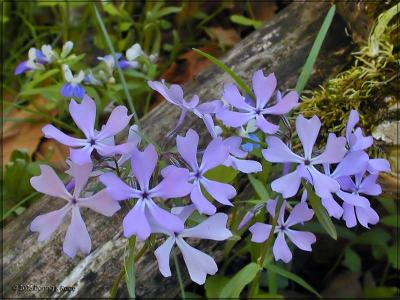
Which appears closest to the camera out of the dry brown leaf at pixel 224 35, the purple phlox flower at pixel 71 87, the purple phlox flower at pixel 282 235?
the purple phlox flower at pixel 282 235

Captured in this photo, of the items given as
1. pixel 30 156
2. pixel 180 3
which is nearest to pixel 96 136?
pixel 30 156

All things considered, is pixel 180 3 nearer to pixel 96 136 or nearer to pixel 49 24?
pixel 49 24

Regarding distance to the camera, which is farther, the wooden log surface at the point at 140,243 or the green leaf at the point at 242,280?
the wooden log surface at the point at 140,243

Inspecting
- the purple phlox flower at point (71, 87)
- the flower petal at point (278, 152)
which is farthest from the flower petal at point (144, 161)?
the purple phlox flower at point (71, 87)

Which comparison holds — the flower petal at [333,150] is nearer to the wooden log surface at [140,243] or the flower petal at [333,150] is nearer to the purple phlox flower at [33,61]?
the wooden log surface at [140,243]

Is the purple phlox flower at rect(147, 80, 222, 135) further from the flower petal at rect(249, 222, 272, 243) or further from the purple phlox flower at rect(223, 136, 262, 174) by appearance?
the flower petal at rect(249, 222, 272, 243)

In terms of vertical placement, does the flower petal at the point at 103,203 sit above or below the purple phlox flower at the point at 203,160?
above

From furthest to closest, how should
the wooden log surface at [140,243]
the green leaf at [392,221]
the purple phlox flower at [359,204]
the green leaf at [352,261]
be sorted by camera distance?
the green leaf at [352,261] → the green leaf at [392,221] → the wooden log surface at [140,243] → the purple phlox flower at [359,204]
